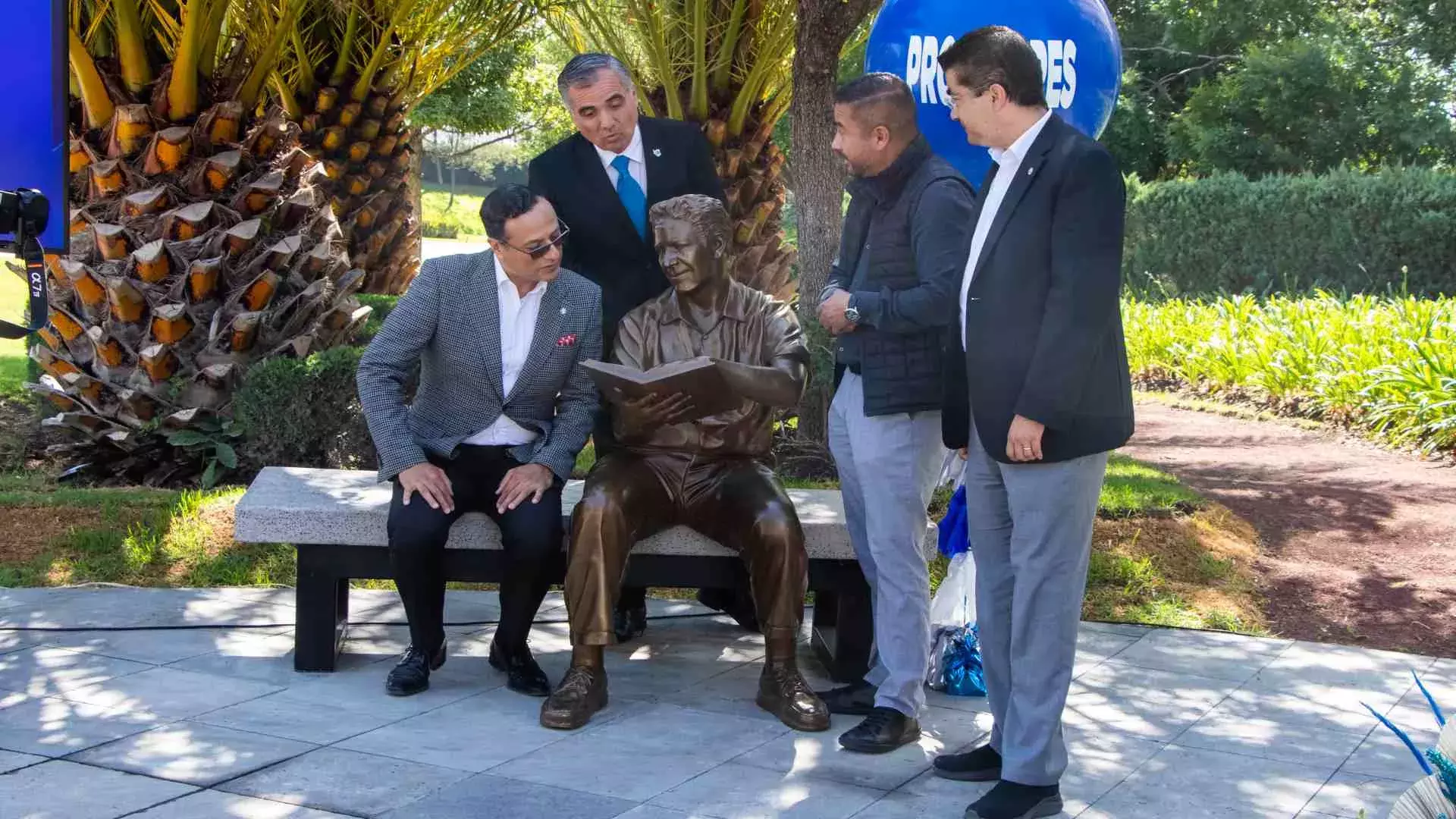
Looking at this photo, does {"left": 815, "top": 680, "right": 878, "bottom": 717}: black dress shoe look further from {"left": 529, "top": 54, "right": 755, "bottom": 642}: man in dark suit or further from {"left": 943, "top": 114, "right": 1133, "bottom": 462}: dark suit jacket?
{"left": 943, "top": 114, "right": 1133, "bottom": 462}: dark suit jacket

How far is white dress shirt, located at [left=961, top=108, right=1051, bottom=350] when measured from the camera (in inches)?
146

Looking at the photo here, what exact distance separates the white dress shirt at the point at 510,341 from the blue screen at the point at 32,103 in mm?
1400

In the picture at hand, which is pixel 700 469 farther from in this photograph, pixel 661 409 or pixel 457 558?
pixel 457 558

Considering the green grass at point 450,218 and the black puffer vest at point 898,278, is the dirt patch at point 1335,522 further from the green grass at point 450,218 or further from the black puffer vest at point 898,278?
the green grass at point 450,218

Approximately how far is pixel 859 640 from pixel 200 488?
A: 4.25 meters

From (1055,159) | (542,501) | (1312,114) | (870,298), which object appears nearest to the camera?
(1055,159)

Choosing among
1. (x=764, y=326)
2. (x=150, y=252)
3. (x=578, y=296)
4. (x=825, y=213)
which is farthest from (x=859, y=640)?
(x=150, y=252)

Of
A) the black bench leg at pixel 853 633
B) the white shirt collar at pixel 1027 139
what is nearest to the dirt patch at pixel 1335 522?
the black bench leg at pixel 853 633

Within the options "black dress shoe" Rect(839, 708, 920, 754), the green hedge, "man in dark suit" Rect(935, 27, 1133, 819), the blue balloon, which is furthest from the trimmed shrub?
the green hedge

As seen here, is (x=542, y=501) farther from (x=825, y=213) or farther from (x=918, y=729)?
(x=825, y=213)

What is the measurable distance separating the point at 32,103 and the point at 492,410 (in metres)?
1.76

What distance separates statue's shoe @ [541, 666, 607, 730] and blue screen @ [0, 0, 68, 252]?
6.97 feet

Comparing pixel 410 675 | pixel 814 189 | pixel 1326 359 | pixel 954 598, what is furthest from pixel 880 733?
pixel 1326 359

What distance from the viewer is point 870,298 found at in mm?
4285
